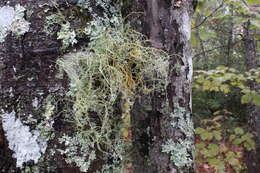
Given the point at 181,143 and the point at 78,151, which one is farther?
the point at 181,143

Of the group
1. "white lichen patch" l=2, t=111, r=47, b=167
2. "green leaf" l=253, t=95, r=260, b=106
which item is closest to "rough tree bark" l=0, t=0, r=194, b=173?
"white lichen patch" l=2, t=111, r=47, b=167

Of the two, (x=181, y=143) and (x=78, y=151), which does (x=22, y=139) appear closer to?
(x=78, y=151)

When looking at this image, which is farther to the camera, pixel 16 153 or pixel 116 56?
pixel 116 56

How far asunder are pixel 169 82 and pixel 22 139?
1.90 feet

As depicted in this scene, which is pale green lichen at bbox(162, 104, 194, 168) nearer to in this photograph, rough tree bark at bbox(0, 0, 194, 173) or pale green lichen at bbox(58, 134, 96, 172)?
rough tree bark at bbox(0, 0, 194, 173)

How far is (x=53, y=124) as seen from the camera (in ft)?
2.26

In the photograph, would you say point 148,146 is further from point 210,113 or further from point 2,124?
point 210,113

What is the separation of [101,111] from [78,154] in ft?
0.43

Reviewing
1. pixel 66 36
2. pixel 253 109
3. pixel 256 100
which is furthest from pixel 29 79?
pixel 253 109

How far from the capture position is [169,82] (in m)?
1.04

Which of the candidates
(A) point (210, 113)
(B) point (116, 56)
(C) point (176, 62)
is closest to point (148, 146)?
(C) point (176, 62)

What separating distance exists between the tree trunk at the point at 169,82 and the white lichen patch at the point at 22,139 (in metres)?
0.49

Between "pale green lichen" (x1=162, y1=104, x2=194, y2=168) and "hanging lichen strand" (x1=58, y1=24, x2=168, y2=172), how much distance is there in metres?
0.25

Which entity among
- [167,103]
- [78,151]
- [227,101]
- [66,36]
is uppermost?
[66,36]
